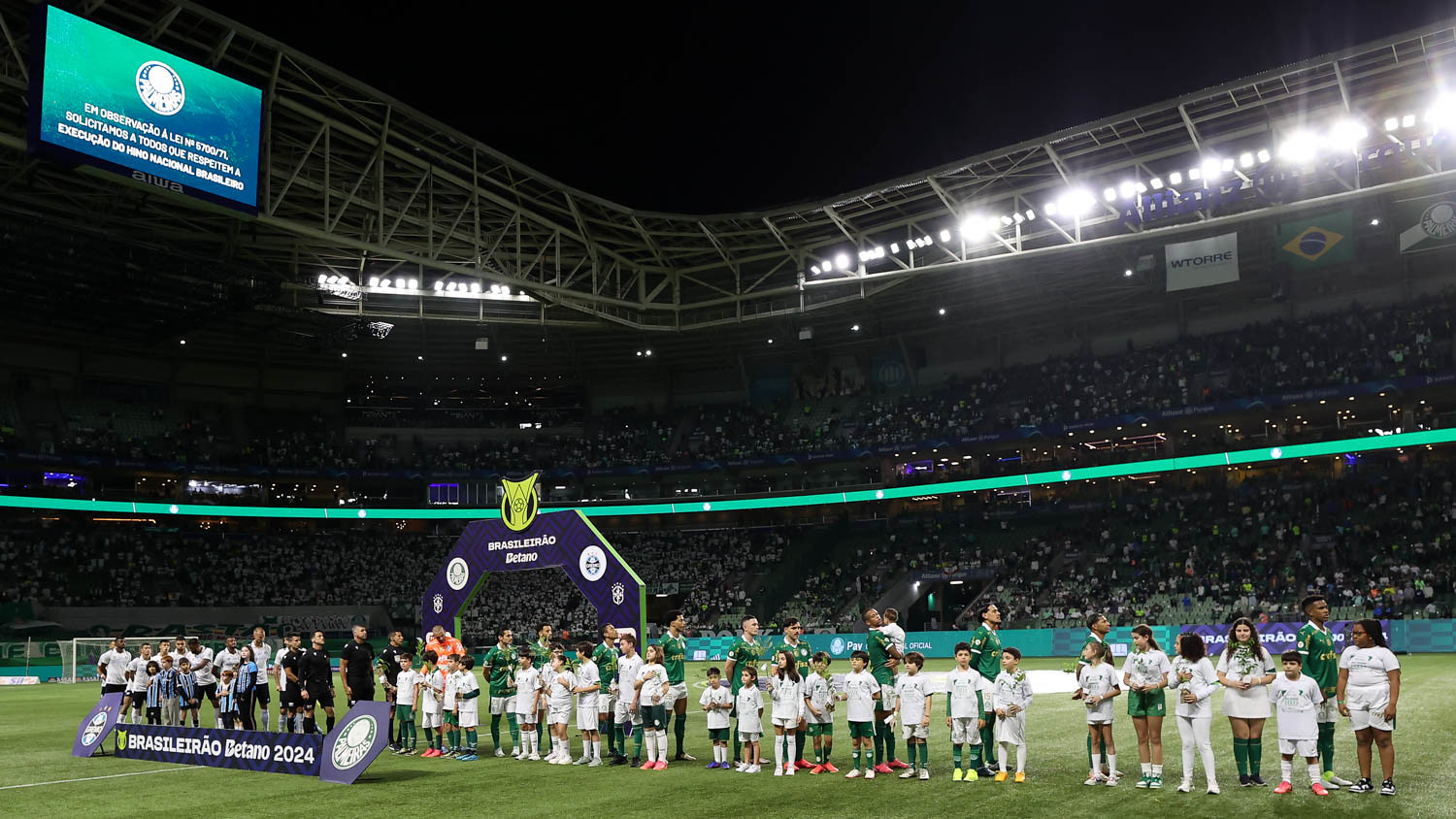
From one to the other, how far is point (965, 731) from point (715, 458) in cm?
4361

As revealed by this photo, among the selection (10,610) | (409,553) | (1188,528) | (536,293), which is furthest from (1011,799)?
(409,553)

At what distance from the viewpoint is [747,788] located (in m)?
13.9

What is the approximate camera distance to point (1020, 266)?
46906 mm

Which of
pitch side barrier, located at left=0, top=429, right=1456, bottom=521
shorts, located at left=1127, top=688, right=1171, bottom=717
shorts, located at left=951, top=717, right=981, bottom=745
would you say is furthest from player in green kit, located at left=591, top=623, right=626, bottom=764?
pitch side barrier, located at left=0, top=429, right=1456, bottom=521

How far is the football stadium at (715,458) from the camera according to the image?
1494 centimetres

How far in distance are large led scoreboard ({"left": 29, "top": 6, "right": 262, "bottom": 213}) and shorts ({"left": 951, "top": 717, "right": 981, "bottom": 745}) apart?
21.4m

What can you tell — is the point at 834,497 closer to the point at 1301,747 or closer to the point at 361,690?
the point at 361,690

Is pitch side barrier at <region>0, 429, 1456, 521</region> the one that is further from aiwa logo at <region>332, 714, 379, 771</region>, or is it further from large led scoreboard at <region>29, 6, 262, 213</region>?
aiwa logo at <region>332, 714, 379, 771</region>

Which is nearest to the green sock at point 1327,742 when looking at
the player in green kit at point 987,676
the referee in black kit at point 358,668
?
the player in green kit at point 987,676

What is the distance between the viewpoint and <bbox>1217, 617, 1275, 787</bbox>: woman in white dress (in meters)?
12.3

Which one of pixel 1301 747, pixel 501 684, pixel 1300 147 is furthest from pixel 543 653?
pixel 1300 147

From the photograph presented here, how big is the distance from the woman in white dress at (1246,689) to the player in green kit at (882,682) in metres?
4.25

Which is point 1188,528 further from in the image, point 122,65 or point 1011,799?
point 122,65

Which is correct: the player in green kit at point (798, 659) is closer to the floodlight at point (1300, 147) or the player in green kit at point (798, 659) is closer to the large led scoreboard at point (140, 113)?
the large led scoreboard at point (140, 113)
